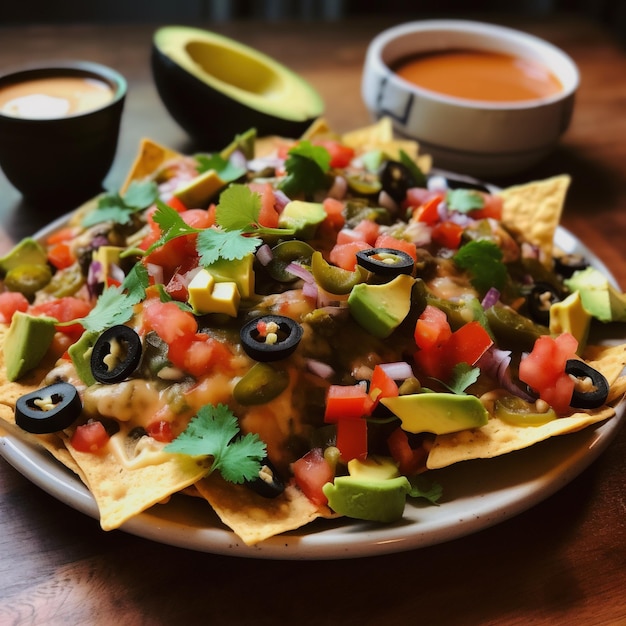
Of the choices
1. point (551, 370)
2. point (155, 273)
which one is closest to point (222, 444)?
point (155, 273)

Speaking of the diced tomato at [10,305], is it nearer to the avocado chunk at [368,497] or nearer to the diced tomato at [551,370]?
the avocado chunk at [368,497]

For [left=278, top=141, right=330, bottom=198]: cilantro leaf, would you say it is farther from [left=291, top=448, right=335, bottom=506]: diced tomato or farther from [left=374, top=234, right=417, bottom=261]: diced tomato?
[left=291, top=448, right=335, bottom=506]: diced tomato

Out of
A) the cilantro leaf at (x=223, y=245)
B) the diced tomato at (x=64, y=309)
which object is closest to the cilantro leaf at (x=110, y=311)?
the diced tomato at (x=64, y=309)

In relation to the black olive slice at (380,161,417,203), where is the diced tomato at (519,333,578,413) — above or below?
below

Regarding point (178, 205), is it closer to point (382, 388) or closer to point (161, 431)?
point (161, 431)

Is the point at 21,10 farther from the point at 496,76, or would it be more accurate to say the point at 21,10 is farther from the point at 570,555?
the point at 570,555

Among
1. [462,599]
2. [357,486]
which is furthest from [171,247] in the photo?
[462,599]

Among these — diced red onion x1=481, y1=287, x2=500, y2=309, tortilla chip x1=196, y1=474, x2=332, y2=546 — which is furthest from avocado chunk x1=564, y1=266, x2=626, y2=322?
tortilla chip x1=196, y1=474, x2=332, y2=546
